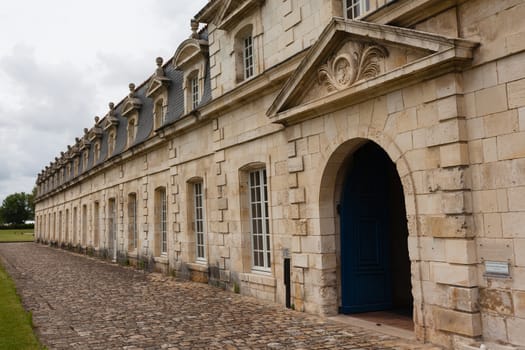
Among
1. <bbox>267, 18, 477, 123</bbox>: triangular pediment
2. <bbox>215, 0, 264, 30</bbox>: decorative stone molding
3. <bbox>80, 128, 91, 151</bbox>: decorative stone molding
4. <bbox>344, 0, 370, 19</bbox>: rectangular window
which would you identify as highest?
<bbox>80, 128, 91, 151</bbox>: decorative stone molding

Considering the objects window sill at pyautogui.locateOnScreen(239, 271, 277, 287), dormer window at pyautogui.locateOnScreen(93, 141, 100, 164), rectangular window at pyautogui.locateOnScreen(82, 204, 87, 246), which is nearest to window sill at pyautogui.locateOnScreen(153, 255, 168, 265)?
window sill at pyautogui.locateOnScreen(239, 271, 277, 287)

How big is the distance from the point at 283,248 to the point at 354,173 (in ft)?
5.94

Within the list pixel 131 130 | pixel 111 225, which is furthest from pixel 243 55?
pixel 111 225

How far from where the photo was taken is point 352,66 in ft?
20.9

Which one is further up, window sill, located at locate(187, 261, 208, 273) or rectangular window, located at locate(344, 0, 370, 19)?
rectangular window, located at locate(344, 0, 370, 19)

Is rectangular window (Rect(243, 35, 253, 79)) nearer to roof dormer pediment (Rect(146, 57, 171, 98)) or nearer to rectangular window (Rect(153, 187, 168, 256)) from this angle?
roof dormer pediment (Rect(146, 57, 171, 98))

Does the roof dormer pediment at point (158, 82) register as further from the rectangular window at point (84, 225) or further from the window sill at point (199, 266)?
the rectangular window at point (84, 225)

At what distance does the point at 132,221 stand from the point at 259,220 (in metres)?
9.31

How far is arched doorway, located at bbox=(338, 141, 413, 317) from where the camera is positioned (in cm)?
729

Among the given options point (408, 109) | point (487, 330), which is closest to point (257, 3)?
point (408, 109)

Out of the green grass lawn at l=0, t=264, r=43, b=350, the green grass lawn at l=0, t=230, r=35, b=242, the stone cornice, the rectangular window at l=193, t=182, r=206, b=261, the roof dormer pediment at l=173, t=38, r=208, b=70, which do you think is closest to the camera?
the stone cornice

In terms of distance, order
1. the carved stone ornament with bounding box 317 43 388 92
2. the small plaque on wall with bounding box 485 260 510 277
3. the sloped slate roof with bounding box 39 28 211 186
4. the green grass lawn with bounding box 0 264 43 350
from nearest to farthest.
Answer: the small plaque on wall with bounding box 485 260 510 277 < the green grass lawn with bounding box 0 264 43 350 < the carved stone ornament with bounding box 317 43 388 92 < the sloped slate roof with bounding box 39 28 211 186

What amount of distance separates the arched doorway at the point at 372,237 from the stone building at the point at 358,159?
24 mm

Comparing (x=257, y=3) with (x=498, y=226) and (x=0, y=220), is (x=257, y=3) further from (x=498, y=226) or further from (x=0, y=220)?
(x=0, y=220)
